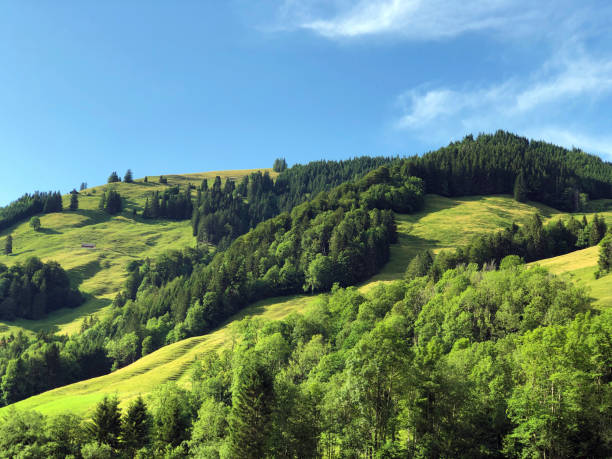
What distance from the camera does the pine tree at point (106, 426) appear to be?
2039 inches

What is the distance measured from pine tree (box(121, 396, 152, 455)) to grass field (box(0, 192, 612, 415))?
26639mm

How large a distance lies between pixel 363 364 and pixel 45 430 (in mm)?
38620

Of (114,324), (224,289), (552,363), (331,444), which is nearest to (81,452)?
(331,444)

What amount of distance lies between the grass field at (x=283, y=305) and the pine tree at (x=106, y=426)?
27064 millimetres

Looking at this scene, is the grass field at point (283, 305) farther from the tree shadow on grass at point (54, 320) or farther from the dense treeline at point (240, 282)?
the dense treeline at point (240, 282)

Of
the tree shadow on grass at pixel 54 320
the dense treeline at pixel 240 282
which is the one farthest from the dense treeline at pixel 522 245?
the tree shadow on grass at pixel 54 320

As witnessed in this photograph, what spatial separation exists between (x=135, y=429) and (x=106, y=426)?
350cm

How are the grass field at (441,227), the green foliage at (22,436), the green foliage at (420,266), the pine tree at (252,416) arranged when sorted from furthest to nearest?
the grass field at (441,227) < the green foliage at (420,266) < the green foliage at (22,436) < the pine tree at (252,416)

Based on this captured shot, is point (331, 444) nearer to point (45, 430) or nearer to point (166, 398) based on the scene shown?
point (166, 398)

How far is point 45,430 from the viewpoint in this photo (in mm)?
51188

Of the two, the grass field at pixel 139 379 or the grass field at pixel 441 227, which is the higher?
the grass field at pixel 441 227

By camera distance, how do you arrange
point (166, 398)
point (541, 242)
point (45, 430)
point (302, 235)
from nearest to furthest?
point (45, 430)
point (166, 398)
point (541, 242)
point (302, 235)

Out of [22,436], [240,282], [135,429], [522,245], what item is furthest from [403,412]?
[240,282]

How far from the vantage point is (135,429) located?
177 ft
